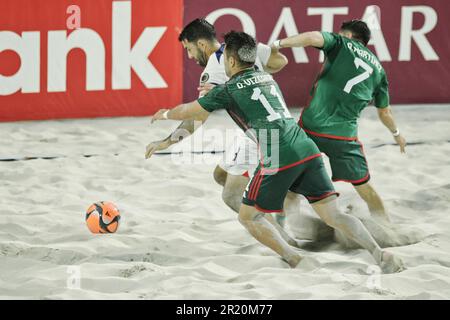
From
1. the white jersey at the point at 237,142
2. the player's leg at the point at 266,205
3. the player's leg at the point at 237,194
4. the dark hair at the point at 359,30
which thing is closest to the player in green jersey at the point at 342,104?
the dark hair at the point at 359,30

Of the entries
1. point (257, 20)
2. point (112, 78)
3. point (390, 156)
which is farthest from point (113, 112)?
point (390, 156)

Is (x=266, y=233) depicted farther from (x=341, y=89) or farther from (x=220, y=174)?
(x=341, y=89)

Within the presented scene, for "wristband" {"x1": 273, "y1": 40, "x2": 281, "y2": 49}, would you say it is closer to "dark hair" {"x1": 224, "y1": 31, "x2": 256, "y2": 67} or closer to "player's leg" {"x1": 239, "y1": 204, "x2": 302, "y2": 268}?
"dark hair" {"x1": 224, "y1": 31, "x2": 256, "y2": 67}

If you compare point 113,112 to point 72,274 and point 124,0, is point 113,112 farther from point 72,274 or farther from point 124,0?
point 72,274

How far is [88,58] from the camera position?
11.1 meters

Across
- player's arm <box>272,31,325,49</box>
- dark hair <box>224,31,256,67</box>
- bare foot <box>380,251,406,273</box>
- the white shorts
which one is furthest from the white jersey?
bare foot <box>380,251,406,273</box>

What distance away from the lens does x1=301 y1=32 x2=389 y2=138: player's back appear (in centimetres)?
695

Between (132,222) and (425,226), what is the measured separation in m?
2.29

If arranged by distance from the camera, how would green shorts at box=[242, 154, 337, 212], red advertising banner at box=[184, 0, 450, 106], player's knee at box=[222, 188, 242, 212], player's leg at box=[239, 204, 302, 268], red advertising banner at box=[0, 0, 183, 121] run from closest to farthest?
green shorts at box=[242, 154, 337, 212] → player's leg at box=[239, 204, 302, 268] → player's knee at box=[222, 188, 242, 212] → red advertising banner at box=[0, 0, 183, 121] → red advertising banner at box=[184, 0, 450, 106]

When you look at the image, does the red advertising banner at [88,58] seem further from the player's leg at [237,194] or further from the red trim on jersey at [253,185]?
the red trim on jersey at [253,185]

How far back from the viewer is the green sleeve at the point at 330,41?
6781mm

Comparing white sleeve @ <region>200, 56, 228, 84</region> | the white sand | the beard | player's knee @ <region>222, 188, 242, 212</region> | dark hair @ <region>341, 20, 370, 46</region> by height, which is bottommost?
the white sand

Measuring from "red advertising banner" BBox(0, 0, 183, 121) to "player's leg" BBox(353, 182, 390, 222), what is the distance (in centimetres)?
452

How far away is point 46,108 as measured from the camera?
11148 mm
